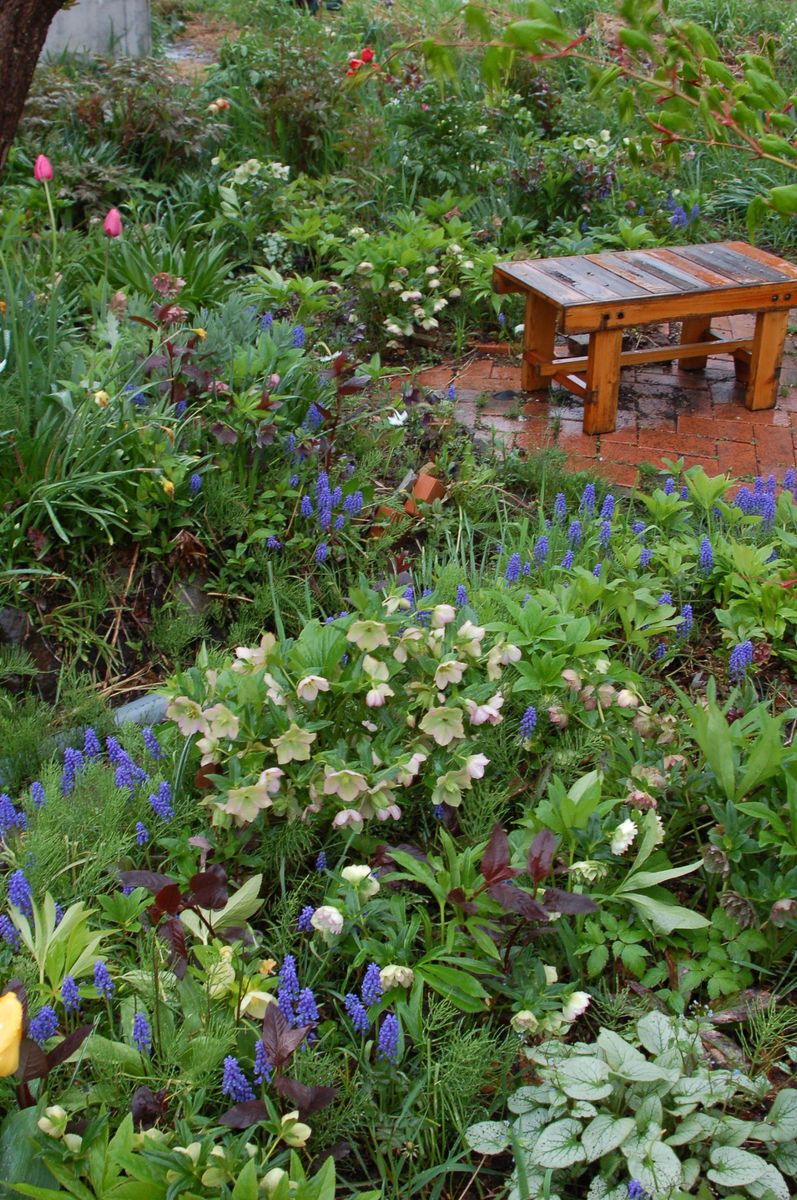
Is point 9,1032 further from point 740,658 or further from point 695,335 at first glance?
point 695,335

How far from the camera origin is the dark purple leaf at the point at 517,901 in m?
1.97

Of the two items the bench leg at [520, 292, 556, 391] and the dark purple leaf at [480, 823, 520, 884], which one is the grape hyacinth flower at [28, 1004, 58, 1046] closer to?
the dark purple leaf at [480, 823, 520, 884]

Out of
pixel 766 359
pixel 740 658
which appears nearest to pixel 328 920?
pixel 740 658

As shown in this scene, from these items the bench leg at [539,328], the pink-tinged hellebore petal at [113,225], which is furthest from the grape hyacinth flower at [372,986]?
the bench leg at [539,328]

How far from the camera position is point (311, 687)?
2242mm

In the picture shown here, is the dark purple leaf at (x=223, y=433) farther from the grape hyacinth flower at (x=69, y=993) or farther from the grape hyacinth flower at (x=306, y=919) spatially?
the grape hyacinth flower at (x=69, y=993)

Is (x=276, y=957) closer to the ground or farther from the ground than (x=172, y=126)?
closer to the ground

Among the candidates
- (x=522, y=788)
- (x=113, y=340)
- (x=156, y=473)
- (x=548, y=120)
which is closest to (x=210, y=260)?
(x=113, y=340)

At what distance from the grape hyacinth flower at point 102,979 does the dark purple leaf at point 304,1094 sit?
31cm

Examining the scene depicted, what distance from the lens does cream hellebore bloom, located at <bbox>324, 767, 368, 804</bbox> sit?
2.18 metres

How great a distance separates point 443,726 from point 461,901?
0.39 meters

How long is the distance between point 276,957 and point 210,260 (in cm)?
326

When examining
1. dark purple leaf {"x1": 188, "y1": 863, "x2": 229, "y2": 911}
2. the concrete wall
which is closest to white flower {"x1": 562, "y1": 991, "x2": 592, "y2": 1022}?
dark purple leaf {"x1": 188, "y1": 863, "x2": 229, "y2": 911}

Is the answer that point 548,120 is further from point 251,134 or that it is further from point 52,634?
point 52,634
